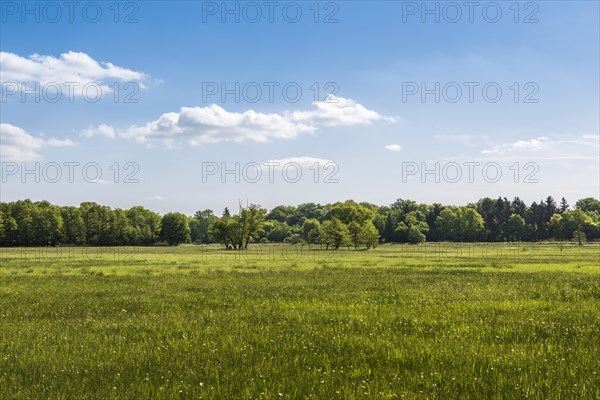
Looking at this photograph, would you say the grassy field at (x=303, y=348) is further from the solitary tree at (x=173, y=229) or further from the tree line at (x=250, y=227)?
the solitary tree at (x=173, y=229)

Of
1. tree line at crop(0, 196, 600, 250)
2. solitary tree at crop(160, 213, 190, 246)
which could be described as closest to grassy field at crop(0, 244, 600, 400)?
tree line at crop(0, 196, 600, 250)

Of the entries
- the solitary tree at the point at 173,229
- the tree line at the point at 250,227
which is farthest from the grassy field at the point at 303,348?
the solitary tree at the point at 173,229

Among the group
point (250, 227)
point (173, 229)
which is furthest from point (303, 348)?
point (173, 229)

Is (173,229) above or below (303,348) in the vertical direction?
below

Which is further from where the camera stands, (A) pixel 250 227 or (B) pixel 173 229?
(B) pixel 173 229

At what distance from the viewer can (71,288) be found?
25.1m

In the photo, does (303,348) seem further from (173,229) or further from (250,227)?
(173,229)

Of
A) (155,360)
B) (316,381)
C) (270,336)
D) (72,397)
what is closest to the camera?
(72,397)

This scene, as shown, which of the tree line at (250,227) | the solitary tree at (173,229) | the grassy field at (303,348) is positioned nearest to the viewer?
the grassy field at (303,348)

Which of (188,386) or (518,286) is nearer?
(188,386)

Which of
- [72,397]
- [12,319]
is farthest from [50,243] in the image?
[72,397]

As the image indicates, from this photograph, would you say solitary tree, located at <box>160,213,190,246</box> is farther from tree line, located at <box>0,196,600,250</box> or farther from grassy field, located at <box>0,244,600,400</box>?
grassy field, located at <box>0,244,600,400</box>

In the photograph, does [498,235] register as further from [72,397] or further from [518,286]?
[72,397]

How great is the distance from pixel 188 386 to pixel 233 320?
254 inches
